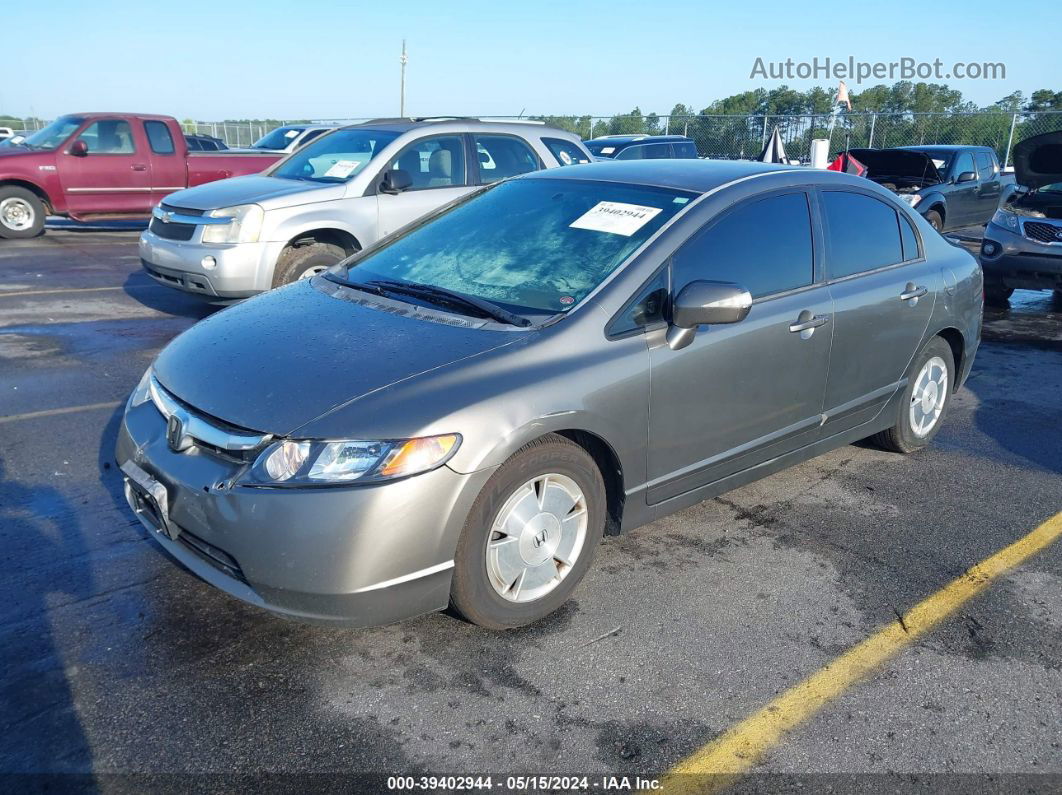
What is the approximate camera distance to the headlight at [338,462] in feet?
9.12

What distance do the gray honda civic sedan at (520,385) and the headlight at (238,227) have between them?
3.41 meters

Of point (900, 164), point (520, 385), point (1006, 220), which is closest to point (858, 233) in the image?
point (520, 385)

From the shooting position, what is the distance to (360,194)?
7891mm

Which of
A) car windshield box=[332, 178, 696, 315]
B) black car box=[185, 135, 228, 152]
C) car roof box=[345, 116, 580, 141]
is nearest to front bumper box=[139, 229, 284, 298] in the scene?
car roof box=[345, 116, 580, 141]

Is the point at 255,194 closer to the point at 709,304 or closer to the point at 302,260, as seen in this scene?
the point at 302,260

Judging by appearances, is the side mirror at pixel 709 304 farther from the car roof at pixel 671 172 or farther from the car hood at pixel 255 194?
the car hood at pixel 255 194

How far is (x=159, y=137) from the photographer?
1408 centimetres

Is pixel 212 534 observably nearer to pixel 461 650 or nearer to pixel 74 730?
pixel 74 730

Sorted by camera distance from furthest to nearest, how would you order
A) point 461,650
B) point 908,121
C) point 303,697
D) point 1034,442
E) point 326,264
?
point 908,121, point 326,264, point 1034,442, point 461,650, point 303,697

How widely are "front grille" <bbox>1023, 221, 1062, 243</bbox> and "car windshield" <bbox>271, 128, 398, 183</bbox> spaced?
676cm

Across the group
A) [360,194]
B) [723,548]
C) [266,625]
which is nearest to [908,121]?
[360,194]

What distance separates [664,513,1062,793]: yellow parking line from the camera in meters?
2.60

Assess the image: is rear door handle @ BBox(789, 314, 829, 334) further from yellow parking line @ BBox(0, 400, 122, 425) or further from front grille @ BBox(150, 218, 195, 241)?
front grille @ BBox(150, 218, 195, 241)

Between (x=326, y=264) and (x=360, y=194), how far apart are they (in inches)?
27.2
